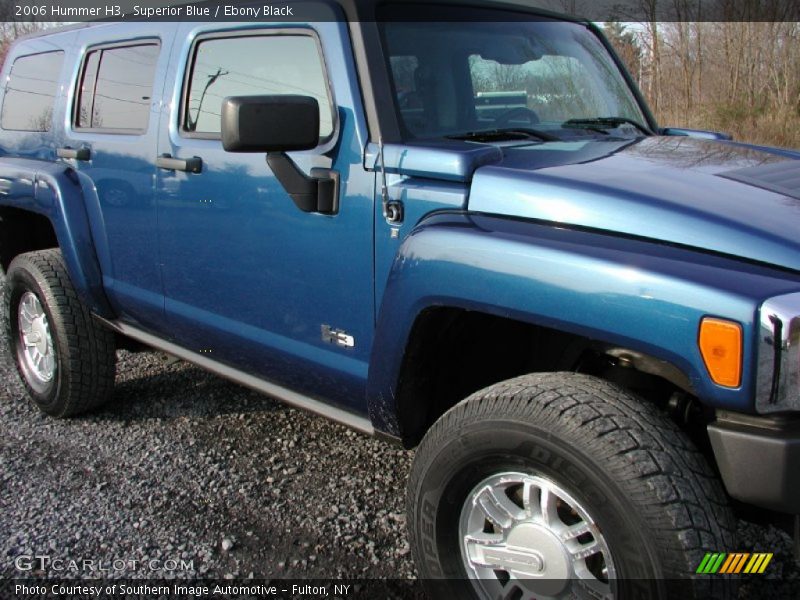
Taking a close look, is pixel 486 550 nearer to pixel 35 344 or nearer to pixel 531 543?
pixel 531 543

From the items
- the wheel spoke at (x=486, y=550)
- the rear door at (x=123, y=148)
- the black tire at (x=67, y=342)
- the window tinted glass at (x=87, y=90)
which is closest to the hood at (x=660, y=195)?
the wheel spoke at (x=486, y=550)

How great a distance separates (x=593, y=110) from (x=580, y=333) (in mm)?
1507

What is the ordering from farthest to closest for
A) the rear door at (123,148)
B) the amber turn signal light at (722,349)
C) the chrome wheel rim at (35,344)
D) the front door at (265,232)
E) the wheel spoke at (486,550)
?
the chrome wheel rim at (35,344) → the rear door at (123,148) → the front door at (265,232) → the wheel spoke at (486,550) → the amber turn signal light at (722,349)

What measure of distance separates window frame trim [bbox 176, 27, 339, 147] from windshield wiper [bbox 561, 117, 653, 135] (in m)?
0.91

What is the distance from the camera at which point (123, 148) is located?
3203 mm

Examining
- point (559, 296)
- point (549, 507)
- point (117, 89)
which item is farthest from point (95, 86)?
point (549, 507)

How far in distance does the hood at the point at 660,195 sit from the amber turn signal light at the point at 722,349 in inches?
10.4

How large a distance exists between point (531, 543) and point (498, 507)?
0.41 feet

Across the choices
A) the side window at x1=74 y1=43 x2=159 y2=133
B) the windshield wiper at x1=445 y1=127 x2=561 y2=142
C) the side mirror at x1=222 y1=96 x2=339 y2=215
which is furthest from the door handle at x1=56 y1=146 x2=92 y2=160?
the windshield wiper at x1=445 y1=127 x2=561 y2=142

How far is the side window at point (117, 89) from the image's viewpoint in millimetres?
Answer: 3178

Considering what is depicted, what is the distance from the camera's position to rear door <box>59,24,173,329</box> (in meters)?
3.12

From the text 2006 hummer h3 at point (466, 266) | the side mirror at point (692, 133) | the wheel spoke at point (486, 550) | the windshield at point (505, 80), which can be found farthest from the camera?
the side mirror at point (692, 133)

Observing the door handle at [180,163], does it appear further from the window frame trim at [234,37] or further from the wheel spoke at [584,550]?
the wheel spoke at [584,550]

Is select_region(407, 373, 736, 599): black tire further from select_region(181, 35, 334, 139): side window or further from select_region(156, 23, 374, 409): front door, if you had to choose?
select_region(181, 35, 334, 139): side window
